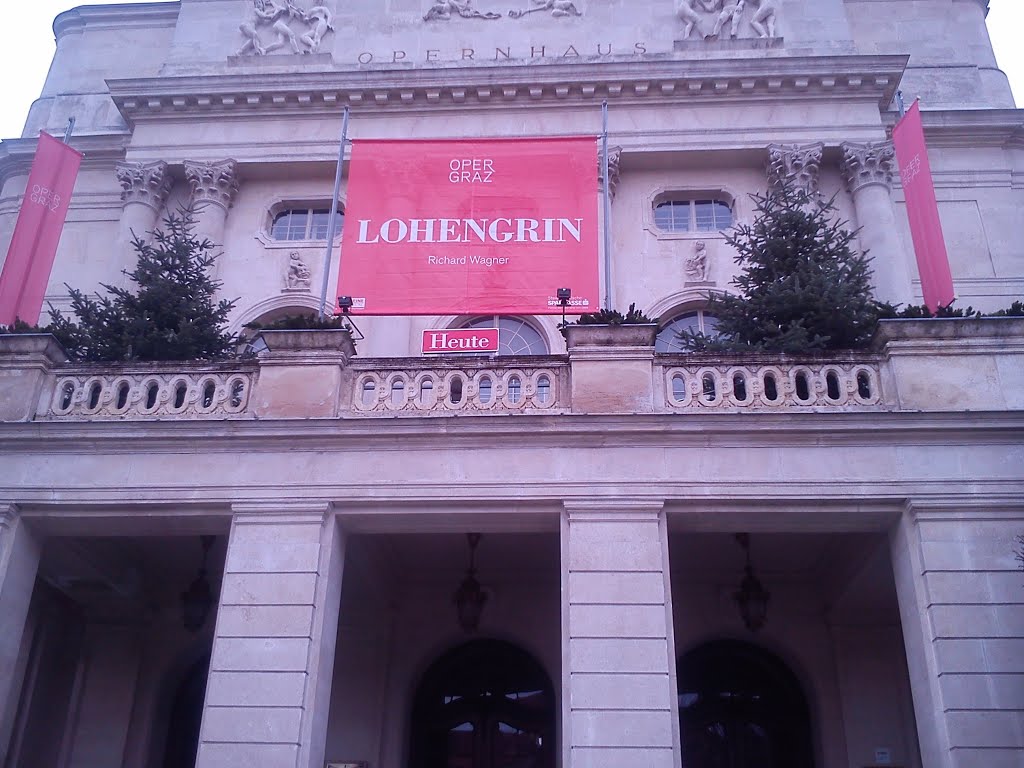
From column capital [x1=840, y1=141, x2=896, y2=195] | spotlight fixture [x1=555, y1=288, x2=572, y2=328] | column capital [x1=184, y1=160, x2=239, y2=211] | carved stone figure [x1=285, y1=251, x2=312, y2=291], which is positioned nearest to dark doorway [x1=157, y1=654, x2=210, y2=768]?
spotlight fixture [x1=555, y1=288, x2=572, y2=328]

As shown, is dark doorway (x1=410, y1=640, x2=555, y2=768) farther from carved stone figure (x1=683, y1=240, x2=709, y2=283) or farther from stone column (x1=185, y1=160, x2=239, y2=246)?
stone column (x1=185, y1=160, x2=239, y2=246)

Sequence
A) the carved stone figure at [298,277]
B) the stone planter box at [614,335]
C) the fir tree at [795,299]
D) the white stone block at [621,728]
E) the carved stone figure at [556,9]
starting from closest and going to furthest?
the white stone block at [621,728] < the stone planter box at [614,335] < the fir tree at [795,299] < the carved stone figure at [298,277] < the carved stone figure at [556,9]

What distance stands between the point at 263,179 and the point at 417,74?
4282 millimetres

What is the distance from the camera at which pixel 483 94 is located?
23250mm

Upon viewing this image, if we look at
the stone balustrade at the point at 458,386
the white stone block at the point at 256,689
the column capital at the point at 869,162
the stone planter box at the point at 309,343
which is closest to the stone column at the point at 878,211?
the column capital at the point at 869,162

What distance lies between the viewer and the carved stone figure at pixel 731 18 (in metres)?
24.3

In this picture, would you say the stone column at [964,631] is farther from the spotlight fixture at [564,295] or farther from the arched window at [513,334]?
the arched window at [513,334]

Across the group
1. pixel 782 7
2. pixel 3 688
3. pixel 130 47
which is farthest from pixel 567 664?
pixel 130 47

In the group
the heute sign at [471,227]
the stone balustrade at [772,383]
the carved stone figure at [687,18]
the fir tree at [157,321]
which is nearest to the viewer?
the stone balustrade at [772,383]

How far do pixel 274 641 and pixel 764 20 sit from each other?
64.5 ft

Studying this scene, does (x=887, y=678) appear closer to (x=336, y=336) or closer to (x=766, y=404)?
(x=766, y=404)

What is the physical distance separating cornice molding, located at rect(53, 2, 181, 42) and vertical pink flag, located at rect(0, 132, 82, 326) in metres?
8.48

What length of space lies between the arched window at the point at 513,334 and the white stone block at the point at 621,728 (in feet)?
39.2

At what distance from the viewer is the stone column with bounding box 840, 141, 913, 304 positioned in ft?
68.3
